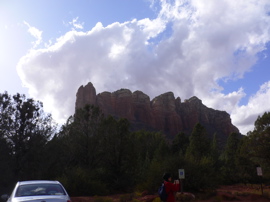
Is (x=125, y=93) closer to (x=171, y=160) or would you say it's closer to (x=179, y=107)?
(x=179, y=107)

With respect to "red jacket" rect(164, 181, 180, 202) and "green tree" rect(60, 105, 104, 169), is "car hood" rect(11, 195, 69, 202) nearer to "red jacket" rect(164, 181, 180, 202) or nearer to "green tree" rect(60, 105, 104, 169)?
"red jacket" rect(164, 181, 180, 202)

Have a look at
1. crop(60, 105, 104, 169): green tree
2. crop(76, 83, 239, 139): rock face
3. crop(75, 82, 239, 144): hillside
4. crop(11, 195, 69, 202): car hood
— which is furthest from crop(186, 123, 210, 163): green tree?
crop(75, 82, 239, 144): hillside

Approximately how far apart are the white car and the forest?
1755cm

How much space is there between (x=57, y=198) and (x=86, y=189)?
21.5 meters

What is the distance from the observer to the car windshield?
8.04 meters

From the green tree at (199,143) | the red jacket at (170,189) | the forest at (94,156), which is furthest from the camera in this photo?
the green tree at (199,143)

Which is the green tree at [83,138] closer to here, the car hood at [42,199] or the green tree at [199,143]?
the green tree at [199,143]

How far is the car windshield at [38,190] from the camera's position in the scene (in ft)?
26.4

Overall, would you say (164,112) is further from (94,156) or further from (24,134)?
(24,134)

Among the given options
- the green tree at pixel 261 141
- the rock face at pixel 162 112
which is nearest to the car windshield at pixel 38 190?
the green tree at pixel 261 141

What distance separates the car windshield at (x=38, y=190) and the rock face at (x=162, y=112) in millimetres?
103010

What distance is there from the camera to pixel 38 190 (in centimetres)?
818

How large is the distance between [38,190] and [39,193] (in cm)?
19

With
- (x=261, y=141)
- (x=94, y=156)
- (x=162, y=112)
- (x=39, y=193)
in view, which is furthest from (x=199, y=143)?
(x=162, y=112)
